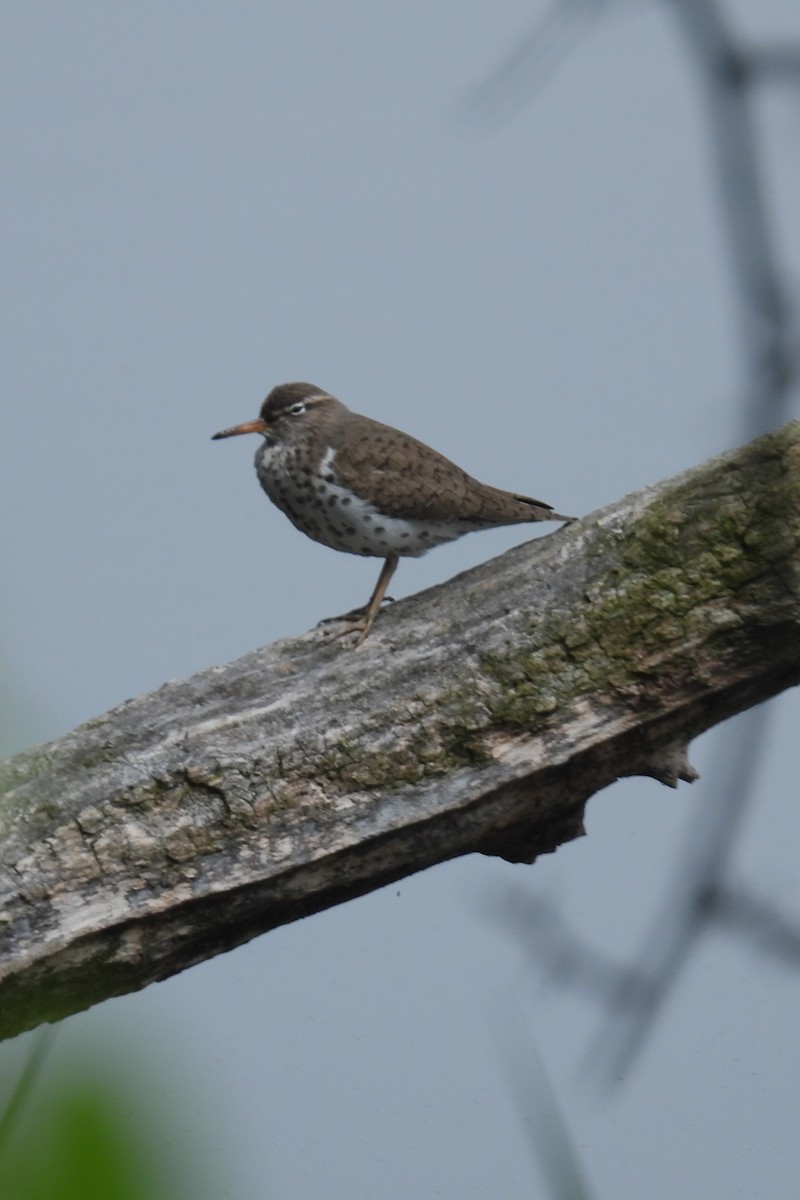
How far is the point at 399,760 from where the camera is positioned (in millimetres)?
3432

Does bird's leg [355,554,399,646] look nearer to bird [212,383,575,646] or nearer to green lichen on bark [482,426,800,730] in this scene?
bird [212,383,575,646]

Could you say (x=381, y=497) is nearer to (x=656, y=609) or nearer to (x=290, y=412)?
(x=290, y=412)

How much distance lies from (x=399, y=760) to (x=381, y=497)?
1.42 meters

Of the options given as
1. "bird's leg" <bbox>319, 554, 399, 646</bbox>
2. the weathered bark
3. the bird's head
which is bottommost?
the weathered bark

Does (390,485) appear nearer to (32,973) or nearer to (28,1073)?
(32,973)

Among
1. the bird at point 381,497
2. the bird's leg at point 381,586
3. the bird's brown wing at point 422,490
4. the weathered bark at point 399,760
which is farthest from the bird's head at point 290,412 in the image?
the weathered bark at point 399,760

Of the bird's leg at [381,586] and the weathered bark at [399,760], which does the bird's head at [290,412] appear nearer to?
A: the bird's leg at [381,586]

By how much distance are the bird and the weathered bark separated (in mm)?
998

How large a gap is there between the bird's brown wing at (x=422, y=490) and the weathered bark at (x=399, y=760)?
3.53 feet

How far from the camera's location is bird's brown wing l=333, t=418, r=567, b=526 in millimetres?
4664

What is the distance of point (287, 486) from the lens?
194 inches

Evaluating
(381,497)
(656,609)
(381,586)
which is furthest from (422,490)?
(656,609)

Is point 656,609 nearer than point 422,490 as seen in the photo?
Yes

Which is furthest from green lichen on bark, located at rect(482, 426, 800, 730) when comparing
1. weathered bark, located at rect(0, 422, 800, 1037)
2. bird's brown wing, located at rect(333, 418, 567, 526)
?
bird's brown wing, located at rect(333, 418, 567, 526)
